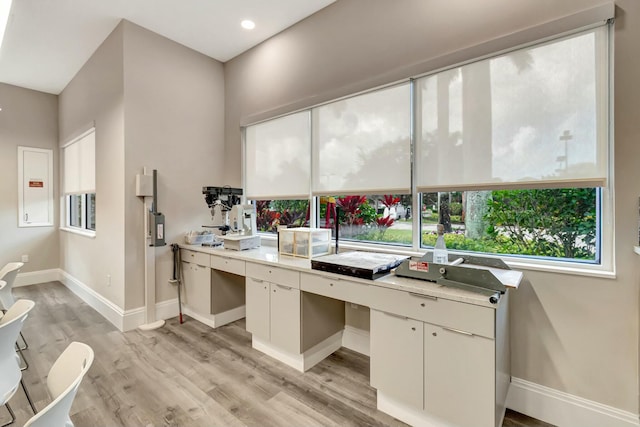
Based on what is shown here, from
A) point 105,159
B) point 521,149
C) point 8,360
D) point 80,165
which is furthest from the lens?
point 80,165

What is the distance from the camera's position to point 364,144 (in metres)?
2.82

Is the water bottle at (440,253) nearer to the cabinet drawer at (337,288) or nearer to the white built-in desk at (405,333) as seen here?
the white built-in desk at (405,333)

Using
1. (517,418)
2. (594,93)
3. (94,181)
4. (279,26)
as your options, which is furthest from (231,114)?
(517,418)

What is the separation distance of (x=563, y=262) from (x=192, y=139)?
3.98 metres

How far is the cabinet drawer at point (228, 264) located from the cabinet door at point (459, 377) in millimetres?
→ 1828

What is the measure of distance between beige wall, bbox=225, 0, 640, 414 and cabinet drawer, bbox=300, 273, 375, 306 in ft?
3.37

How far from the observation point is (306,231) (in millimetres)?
2746

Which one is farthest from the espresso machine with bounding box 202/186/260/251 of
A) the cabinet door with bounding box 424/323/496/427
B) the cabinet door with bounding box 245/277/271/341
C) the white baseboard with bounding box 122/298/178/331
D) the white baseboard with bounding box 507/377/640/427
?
the white baseboard with bounding box 507/377/640/427

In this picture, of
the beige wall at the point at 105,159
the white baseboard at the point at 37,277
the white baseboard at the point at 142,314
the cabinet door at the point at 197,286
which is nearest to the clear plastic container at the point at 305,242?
the cabinet door at the point at 197,286

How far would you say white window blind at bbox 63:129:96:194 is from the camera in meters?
4.21

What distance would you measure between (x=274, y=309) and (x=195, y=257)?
1.39 metres

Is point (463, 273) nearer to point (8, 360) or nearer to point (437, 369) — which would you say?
point (437, 369)

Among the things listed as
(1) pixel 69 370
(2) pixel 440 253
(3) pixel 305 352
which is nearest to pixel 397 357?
(2) pixel 440 253

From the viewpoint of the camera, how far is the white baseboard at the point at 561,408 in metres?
1.77
